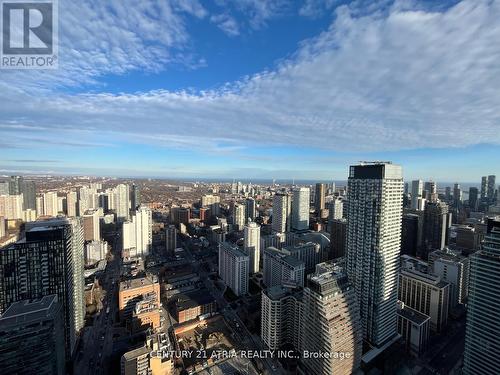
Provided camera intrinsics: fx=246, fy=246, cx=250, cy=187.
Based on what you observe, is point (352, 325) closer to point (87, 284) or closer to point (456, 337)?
point (456, 337)

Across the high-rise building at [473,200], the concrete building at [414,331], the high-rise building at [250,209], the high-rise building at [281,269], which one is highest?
the high-rise building at [473,200]

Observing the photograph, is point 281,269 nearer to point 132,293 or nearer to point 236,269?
point 236,269

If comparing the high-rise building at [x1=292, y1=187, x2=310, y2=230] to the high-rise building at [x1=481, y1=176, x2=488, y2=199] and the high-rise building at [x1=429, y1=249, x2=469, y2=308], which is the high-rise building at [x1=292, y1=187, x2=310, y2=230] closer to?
the high-rise building at [x1=429, y1=249, x2=469, y2=308]

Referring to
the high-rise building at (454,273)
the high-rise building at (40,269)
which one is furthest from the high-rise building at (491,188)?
the high-rise building at (40,269)

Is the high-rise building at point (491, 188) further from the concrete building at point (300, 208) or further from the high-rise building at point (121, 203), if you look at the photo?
the high-rise building at point (121, 203)

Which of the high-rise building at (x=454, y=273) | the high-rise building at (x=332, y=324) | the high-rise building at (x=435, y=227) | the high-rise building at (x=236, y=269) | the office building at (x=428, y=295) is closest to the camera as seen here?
the high-rise building at (x=332, y=324)

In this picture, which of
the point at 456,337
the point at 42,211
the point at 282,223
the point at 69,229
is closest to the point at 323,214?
the point at 282,223

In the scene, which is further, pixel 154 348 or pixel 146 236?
pixel 146 236

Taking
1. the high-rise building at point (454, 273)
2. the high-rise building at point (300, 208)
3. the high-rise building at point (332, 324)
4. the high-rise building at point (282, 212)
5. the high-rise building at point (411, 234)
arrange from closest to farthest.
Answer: the high-rise building at point (332, 324)
the high-rise building at point (454, 273)
the high-rise building at point (411, 234)
the high-rise building at point (282, 212)
the high-rise building at point (300, 208)
